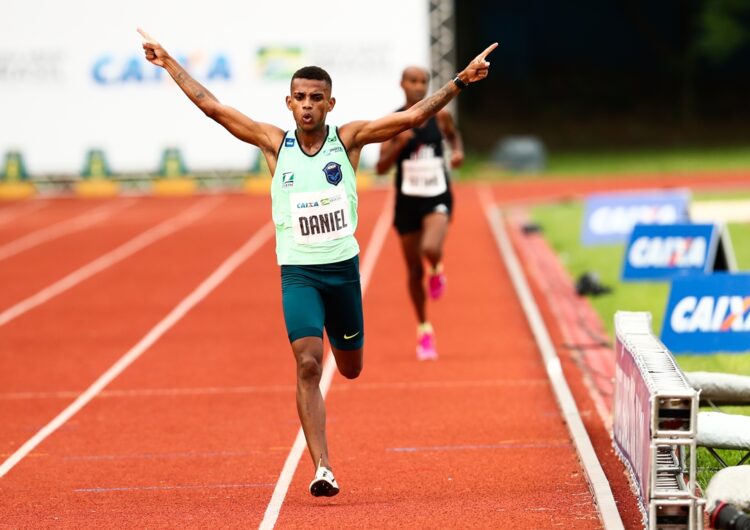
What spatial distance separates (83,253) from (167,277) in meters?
3.13

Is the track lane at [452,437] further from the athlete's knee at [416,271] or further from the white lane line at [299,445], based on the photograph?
the athlete's knee at [416,271]

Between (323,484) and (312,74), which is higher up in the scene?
(312,74)

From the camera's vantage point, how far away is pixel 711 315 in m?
10.5

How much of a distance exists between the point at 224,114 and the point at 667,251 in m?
8.06

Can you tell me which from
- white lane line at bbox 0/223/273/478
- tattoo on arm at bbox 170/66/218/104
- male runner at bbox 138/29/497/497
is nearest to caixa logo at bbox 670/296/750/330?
male runner at bbox 138/29/497/497

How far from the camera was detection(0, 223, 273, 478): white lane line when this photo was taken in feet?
28.4

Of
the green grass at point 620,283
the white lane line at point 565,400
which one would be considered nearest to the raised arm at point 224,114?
the white lane line at point 565,400

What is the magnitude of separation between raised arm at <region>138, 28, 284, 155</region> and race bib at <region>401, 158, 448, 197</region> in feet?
12.7

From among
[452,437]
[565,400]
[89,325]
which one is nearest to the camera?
[452,437]

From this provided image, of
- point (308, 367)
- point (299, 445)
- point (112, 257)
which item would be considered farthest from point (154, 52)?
point (112, 257)

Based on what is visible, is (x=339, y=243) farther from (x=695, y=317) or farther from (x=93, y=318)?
(x=93, y=318)

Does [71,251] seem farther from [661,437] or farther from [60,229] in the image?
[661,437]

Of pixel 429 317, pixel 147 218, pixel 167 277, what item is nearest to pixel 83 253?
pixel 167 277

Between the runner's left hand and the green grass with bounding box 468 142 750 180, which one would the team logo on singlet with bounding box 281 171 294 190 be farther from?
the green grass with bounding box 468 142 750 180
